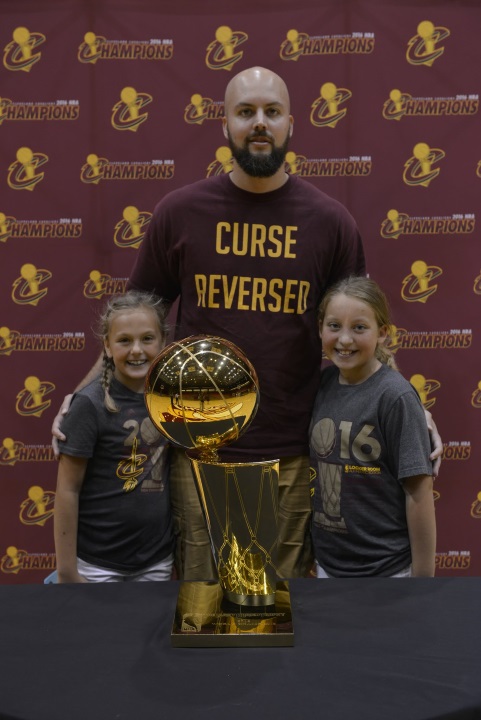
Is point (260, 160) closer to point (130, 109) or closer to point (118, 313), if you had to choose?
point (118, 313)

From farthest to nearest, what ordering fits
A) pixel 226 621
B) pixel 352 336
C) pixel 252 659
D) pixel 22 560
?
pixel 22 560 → pixel 352 336 → pixel 226 621 → pixel 252 659

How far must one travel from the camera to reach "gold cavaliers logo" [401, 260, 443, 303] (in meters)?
2.91

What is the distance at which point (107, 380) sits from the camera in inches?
77.5

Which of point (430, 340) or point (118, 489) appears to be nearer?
point (118, 489)

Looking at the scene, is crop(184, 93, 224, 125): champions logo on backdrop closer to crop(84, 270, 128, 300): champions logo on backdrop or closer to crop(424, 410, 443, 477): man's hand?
crop(84, 270, 128, 300): champions logo on backdrop

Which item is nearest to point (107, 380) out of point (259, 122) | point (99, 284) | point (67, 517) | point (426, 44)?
point (67, 517)

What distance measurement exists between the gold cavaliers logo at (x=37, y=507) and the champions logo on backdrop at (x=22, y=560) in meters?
0.13

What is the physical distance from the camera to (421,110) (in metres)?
2.86

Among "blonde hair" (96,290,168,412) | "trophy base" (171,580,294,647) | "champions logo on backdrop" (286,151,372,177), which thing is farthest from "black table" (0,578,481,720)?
"champions logo on backdrop" (286,151,372,177)

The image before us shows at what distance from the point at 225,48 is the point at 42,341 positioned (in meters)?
1.36

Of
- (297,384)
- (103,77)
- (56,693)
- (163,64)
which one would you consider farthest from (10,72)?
(56,693)

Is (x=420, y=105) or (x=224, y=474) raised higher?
(x=420, y=105)

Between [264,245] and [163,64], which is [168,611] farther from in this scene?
[163,64]

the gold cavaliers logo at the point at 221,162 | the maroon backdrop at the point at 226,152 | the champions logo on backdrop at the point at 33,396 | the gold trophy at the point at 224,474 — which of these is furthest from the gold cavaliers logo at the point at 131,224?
the gold trophy at the point at 224,474
